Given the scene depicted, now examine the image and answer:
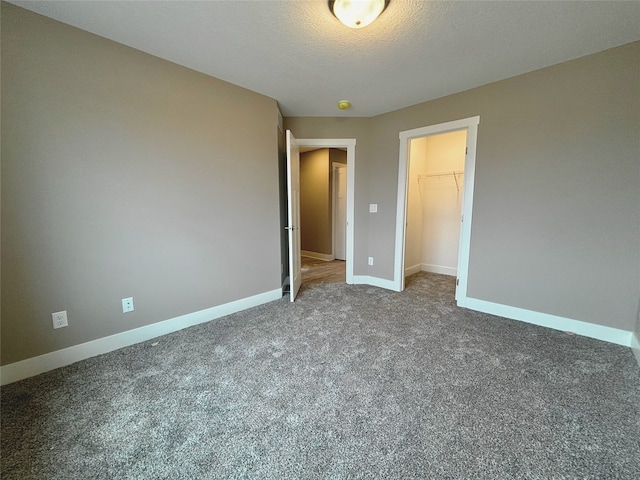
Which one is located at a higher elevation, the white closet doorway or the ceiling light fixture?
the ceiling light fixture

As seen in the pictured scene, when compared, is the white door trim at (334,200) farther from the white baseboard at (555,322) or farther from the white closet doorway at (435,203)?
the white baseboard at (555,322)

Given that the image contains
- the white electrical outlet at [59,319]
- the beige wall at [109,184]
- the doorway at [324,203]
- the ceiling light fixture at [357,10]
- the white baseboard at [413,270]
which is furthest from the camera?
the doorway at [324,203]

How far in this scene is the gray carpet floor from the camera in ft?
3.72

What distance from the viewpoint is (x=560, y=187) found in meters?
2.29

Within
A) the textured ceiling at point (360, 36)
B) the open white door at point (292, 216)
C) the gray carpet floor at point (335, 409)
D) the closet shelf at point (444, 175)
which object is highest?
the textured ceiling at point (360, 36)

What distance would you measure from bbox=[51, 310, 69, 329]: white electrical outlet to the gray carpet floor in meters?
0.32

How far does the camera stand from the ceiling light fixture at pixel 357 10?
1.49 meters

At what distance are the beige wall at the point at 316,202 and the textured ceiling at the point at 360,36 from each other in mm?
2925

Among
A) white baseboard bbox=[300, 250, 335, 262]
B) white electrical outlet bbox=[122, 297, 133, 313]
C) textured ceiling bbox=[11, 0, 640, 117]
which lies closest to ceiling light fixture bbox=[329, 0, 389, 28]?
textured ceiling bbox=[11, 0, 640, 117]

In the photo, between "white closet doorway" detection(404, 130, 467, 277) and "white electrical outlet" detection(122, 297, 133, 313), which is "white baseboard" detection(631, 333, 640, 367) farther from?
"white electrical outlet" detection(122, 297, 133, 313)

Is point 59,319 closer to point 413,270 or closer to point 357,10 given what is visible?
point 357,10

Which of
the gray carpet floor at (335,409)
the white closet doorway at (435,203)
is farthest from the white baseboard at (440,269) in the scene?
the gray carpet floor at (335,409)

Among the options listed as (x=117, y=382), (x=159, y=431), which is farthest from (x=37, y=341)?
(x=159, y=431)

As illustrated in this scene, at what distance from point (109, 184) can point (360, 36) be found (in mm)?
2217
